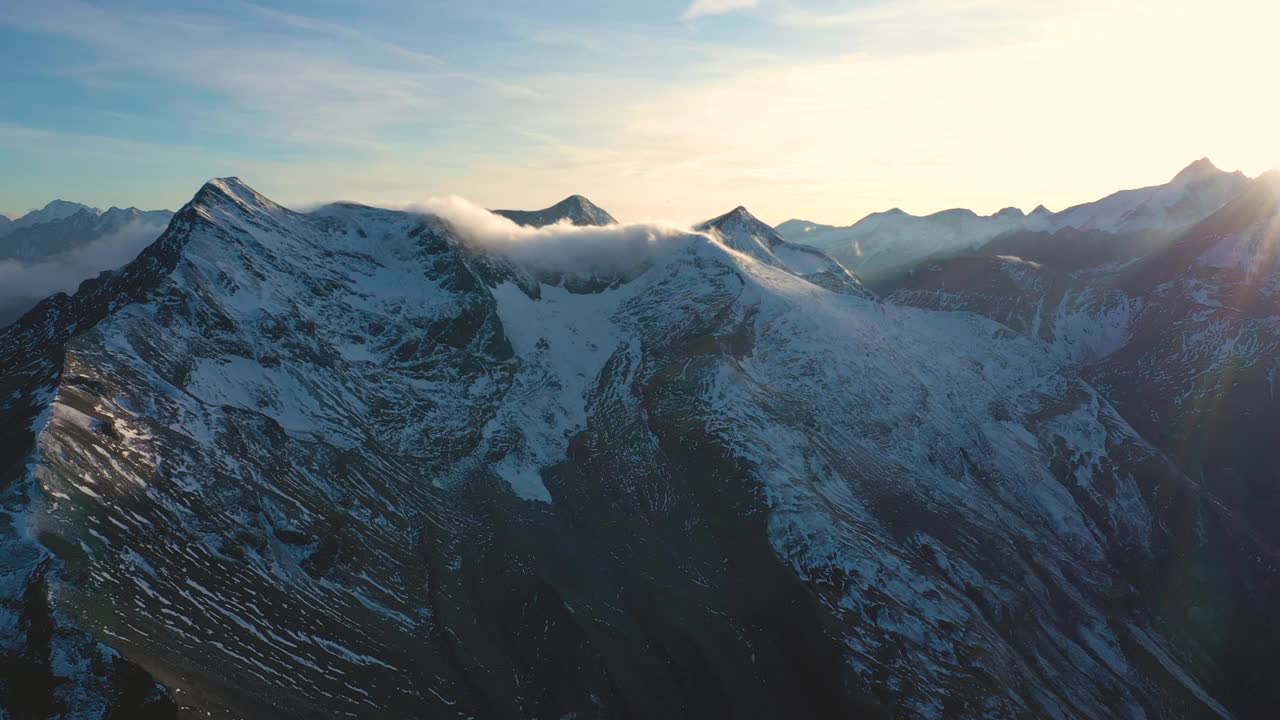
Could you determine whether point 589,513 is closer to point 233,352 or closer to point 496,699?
point 496,699

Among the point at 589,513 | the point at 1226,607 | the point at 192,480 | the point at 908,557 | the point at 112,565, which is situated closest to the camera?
the point at 112,565

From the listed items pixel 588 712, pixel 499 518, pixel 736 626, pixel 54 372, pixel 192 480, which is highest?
pixel 54 372

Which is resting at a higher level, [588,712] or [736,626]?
[736,626]

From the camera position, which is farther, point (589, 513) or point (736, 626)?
point (589, 513)

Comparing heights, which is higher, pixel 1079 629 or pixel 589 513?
pixel 589 513

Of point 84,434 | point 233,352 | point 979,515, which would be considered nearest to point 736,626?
point 979,515

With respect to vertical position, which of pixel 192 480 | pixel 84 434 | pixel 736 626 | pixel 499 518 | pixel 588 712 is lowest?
pixel 588 712

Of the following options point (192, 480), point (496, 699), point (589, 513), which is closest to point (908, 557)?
point (589, 513)

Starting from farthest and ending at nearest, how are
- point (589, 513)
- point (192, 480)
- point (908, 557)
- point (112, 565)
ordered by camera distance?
1. point (589, 513)
2. point (908, 557)
3. point (192, 480)
4. point (112, 565)

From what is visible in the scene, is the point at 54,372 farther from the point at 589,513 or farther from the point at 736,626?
the point at 736,626
